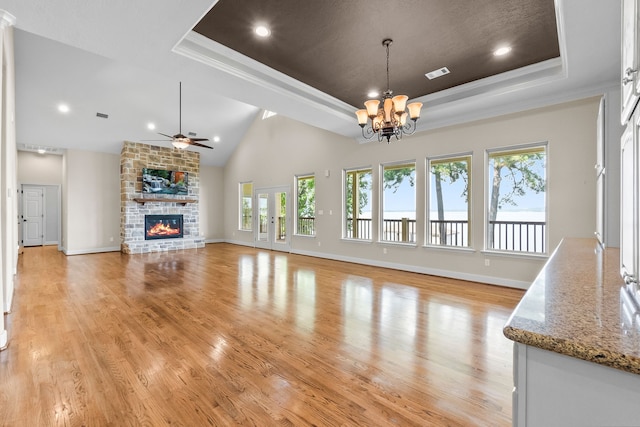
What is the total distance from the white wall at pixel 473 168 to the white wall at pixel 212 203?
2854 millimetres

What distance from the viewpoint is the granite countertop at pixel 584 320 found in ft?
2.12

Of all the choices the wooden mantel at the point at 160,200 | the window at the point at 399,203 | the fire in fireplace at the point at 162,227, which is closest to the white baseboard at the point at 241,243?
the fire in fireplace at the point at 162,227

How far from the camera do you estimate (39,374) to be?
86.1 inches

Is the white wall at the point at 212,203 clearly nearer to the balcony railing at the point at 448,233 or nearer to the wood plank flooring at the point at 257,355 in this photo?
the wood plank flooring at the point at 257,355

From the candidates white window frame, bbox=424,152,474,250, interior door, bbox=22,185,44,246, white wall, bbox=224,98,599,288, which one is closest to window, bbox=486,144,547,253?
white wall, bbox=224,98,599,288

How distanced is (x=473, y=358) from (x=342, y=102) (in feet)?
14.0

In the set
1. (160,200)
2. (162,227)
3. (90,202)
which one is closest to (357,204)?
(160,200)

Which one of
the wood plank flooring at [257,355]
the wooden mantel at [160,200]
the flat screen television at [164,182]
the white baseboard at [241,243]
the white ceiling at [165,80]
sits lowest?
the wood plank flooring at [257,355]

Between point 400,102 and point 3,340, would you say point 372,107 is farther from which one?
point 3,340

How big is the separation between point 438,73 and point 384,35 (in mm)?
1289

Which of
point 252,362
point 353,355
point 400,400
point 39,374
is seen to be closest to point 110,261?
point 39,374

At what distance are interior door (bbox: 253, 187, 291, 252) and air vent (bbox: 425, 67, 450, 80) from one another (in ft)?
17.0

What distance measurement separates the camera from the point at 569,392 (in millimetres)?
696

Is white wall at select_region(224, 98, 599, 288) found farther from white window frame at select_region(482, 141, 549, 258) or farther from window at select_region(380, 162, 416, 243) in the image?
window at select_region(380, 162, 416, 243)
